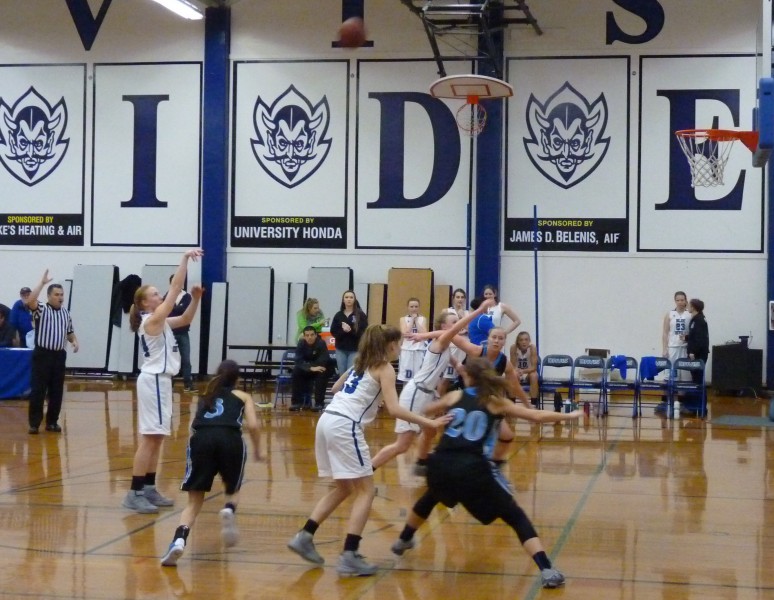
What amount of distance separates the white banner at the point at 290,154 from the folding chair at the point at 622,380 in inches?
224

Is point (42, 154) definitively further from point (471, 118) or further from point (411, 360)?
point (411, 360)

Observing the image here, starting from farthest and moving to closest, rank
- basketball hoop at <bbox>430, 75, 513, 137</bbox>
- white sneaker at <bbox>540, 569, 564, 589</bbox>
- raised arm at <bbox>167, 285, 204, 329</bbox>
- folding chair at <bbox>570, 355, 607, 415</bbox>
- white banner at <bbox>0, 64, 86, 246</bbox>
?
1. white banner at <bbox>0, 64, 86, 246</bbox>
2. folding chair at <bbox>570, 355, 607, 415</bbox>
3. basketball hoop at <bbox>430, 75, 513, 137</bbox>
4. raised arm at <bbox>167, 285, 204, 329</bbox>
5. white sneaker at <bbox>540, 569, 564, 589</bbox>

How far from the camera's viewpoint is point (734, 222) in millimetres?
18234

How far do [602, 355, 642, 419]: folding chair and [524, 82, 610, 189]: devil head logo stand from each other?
370 cm

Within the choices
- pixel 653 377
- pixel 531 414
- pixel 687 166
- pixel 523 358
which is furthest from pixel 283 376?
pixel 531 414

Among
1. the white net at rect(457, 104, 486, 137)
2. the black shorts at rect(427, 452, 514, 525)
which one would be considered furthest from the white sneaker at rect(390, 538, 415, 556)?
the white net at rect(457, 104, 486, 137)

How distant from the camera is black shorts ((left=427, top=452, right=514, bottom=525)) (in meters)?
5.91

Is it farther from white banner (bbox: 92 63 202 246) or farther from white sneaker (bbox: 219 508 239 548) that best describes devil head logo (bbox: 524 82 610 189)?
white sneaker (bbox: 219 508 239 548)

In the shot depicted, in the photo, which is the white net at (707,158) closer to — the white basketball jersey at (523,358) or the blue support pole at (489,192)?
the blue support pole at (489,192)

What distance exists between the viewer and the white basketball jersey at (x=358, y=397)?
6.40 metres

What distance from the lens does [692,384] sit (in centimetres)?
1527

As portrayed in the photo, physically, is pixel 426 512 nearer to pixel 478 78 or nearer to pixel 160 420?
pixel 160 420

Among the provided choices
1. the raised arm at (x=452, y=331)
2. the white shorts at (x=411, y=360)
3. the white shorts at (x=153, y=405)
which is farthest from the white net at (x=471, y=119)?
the white shorts at (x=153, y=405)

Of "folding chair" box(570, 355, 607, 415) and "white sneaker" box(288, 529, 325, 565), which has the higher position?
"folding chair" box(570, 355, 607, 415)
